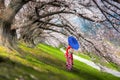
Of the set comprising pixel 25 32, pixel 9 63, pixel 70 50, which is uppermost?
pixel 25 32

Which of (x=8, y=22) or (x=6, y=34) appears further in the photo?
(x=6, y=34)

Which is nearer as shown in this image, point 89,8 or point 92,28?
point 89,8

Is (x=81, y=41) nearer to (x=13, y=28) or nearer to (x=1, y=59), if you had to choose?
(x=13, y=28)

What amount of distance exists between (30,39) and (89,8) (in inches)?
876

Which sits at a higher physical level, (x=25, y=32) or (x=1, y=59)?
(x=25, y=32)

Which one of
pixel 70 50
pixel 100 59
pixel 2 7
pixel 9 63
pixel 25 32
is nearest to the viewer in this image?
pixel 9 63

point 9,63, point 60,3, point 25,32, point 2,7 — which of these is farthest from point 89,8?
point 25,32

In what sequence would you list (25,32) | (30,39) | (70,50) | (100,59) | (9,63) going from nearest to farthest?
1. (9,63)
2. (70,50)
3. (100,59)
4. (25,32)
5. (30,39)

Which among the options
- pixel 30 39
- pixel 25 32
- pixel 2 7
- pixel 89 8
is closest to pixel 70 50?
pixel 89 8

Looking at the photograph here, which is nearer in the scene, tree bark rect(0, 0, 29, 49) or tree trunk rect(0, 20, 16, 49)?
tree bark rect(0, 0, 29, 49)

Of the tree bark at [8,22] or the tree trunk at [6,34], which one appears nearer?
the tree bark at [8,22]

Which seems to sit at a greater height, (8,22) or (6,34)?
(8,22)

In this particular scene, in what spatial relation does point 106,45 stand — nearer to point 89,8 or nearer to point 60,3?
point 89,8

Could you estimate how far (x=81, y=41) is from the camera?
25250 mm
